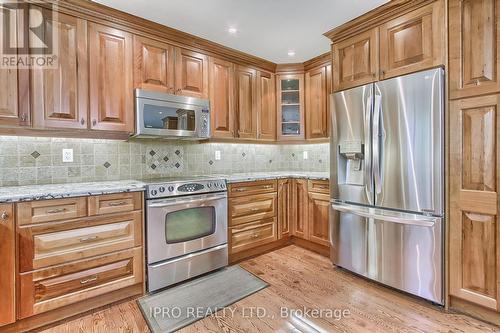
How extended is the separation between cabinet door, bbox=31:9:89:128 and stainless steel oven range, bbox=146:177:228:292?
90 centimetres

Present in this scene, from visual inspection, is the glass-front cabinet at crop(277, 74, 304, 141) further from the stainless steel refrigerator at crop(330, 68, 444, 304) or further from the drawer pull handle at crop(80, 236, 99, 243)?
the drawer pull handle at crop(80, 236, 99, 243)

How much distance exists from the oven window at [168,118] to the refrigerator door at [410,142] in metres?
1.83

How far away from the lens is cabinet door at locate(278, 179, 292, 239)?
3.23 m

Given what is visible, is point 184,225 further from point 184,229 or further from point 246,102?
point 246,102

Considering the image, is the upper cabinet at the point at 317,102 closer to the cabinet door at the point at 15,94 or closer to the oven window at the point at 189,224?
the oven window at the point at 189,224

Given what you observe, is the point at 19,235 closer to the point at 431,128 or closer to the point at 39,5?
the point at 39,5

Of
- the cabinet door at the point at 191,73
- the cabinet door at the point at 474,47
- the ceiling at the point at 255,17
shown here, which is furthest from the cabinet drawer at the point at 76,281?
the cabinet door at the point at 474,47

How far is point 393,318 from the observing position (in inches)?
72.8

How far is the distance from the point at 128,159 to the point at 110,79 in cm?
81

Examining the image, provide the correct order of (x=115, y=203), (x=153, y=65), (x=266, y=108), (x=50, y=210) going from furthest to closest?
(x=266, y=108) < (x=153, y=65) < (x=115, y=203) < (x=50, y=210)

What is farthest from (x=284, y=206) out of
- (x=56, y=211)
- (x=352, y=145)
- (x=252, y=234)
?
(x=56, y=211)

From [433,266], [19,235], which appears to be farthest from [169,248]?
[433,266]

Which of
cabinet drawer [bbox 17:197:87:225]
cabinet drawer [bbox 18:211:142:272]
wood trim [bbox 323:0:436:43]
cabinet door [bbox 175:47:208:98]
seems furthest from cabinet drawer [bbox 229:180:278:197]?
wood trim [bbox 323:0:436:43]

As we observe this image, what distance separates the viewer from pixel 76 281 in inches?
73.4
